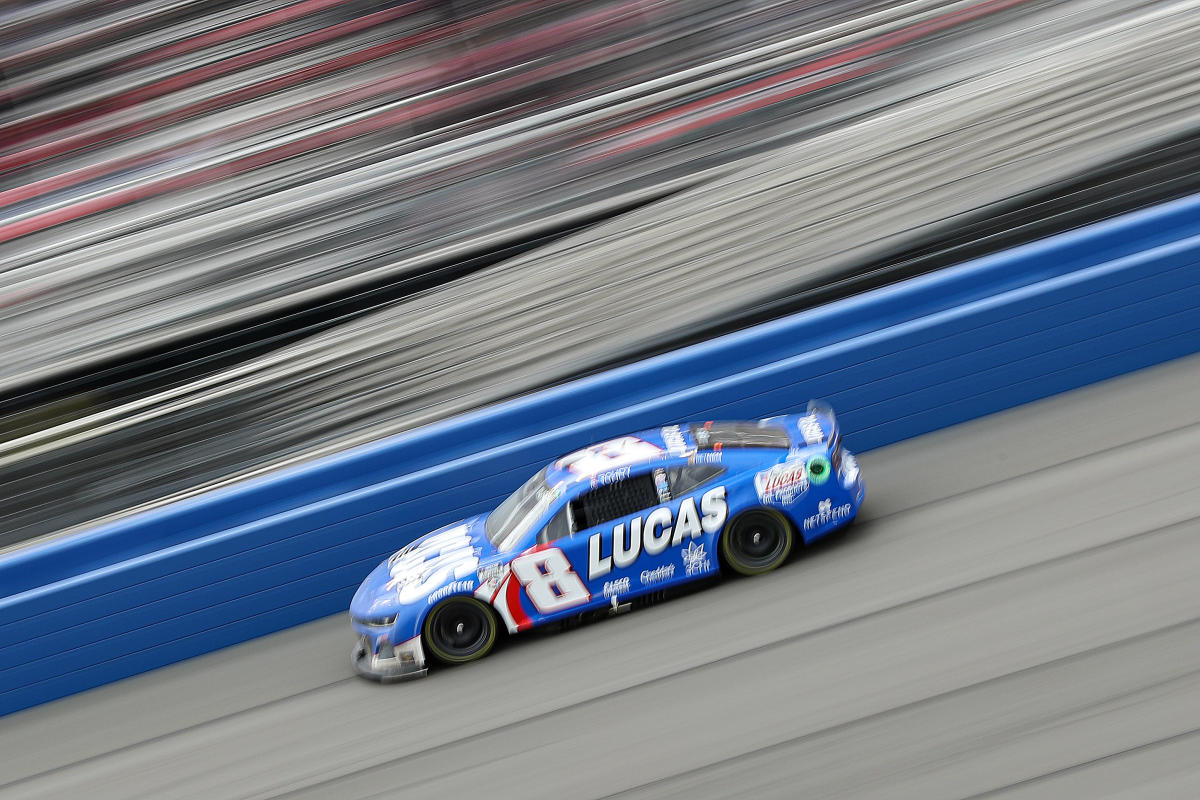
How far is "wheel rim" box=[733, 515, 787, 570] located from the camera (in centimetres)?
713

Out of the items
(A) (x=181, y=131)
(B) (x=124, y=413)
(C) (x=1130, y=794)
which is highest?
(A) (x=181, y=131)

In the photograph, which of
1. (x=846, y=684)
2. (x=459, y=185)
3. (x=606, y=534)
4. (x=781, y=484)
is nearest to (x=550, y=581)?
(x=606, y=534)

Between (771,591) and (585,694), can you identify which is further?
(771,591)

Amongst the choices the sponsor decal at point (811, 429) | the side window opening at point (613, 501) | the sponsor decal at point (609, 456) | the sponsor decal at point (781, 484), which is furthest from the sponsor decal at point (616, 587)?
the sponsor decal at point (811, 429)

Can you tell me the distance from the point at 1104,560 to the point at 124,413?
9646mm

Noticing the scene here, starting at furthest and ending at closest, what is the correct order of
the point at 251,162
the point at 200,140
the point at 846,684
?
the point at 200,140 → the point at 251,162 → the point at 846,684

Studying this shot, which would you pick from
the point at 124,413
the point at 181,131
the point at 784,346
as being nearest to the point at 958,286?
the point at 784,346

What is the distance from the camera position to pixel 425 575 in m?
7.27

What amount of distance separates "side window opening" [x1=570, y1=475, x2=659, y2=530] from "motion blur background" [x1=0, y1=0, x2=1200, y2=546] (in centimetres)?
461

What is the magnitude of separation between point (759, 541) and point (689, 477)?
580 mm

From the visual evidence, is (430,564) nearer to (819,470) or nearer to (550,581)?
(550,581)

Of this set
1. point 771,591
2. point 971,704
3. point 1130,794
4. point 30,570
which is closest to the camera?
point 1130,794

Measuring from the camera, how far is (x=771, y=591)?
22.8 feet

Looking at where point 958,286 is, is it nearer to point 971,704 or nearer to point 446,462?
point 446,462
